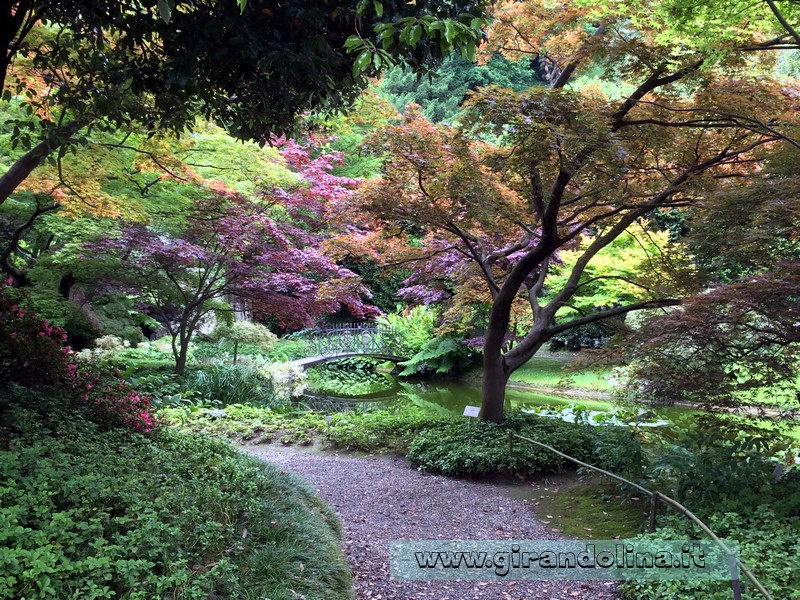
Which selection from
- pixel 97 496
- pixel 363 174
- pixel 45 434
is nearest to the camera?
pixel 97 496

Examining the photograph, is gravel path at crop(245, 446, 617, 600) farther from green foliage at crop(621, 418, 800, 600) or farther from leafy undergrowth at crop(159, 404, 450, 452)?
green foliage at crop(621, 418, 800, 600)

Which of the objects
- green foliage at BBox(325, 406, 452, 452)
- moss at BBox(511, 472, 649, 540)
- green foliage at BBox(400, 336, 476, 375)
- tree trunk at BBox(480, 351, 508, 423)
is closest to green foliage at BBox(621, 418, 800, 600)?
moss at BBox(511, 472, 649, 540)

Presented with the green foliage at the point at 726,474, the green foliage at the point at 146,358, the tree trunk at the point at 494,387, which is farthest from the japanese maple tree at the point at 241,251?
the green foliage at the point at 726,474

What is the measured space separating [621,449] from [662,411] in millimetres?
4586

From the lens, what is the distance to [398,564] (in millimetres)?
3285

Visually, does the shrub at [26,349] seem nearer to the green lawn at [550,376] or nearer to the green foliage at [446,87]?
the green lawn at [550,376]

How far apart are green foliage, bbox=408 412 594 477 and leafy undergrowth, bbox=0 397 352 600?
7.48ft

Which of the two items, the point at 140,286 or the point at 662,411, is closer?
the point at 662,411

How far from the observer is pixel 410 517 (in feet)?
14.5

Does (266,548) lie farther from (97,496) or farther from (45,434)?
(45,434)

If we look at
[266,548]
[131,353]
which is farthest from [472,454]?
[131,353]

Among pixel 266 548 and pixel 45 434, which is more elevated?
pixel 45 434

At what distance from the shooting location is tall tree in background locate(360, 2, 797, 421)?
4320mm

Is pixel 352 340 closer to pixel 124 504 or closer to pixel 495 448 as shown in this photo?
pixel 495 448
